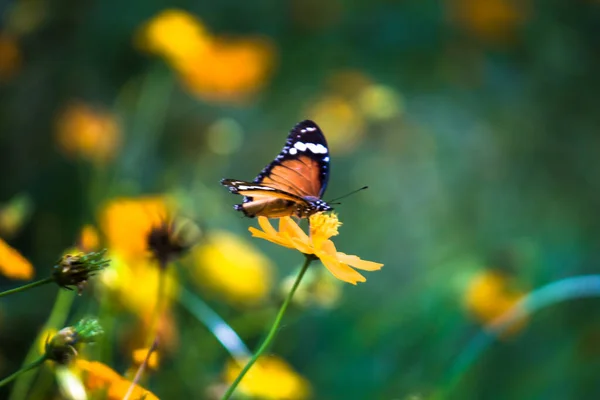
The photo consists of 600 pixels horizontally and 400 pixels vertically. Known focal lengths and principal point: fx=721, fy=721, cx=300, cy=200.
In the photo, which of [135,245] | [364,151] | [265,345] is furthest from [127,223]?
[364,151]

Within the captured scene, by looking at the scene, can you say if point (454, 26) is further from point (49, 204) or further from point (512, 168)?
point (49, 204)

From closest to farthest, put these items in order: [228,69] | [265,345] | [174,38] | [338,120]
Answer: [265,345], [174,38], [228,69], [338,120]

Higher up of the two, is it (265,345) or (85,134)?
(85,134)

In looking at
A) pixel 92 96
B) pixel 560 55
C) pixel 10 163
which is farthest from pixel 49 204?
pixel 560 55

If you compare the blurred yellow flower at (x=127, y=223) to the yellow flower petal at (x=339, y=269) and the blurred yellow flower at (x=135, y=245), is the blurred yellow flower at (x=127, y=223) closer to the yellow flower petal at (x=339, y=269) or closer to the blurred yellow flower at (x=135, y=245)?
the blurred yellow flower at (x=135, y=245)

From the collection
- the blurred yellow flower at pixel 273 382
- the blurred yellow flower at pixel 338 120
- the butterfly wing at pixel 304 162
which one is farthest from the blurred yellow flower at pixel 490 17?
the butterfly wing at pixel 304 162

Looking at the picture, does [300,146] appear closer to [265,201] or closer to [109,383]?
[265,201]
